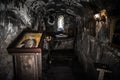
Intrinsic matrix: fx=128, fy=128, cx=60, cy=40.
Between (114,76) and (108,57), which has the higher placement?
(108,57)

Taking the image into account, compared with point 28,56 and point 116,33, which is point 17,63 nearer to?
→ point 28,56

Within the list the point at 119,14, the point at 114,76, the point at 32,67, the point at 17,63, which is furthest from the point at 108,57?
the point at 17,63

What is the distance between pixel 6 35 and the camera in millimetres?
4574

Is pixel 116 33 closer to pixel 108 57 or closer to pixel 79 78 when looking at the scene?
pixel 108 57

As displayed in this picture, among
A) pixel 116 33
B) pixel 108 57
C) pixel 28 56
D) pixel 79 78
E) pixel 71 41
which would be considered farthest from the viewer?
pixel 71 41

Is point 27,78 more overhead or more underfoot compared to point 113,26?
more underfoot

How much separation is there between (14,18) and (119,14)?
3872mm

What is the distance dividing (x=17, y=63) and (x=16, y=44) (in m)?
0.65

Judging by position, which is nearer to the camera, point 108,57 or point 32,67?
point 32,67

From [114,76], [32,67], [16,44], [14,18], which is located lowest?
[114,76]

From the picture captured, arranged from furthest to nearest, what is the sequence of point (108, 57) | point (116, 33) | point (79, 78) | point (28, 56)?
point (79, 78) < point (108, 57) < point (116, 33) < point (28, 56)

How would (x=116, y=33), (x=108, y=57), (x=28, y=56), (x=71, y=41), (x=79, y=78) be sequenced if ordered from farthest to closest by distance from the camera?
(x=71, y=41)
(x=79, y=78)
(x=108, y=57)
(x=116, y=33)
(x=28, y=56)

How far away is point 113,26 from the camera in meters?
4.91

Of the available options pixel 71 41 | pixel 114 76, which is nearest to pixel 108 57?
pixel 114 76
